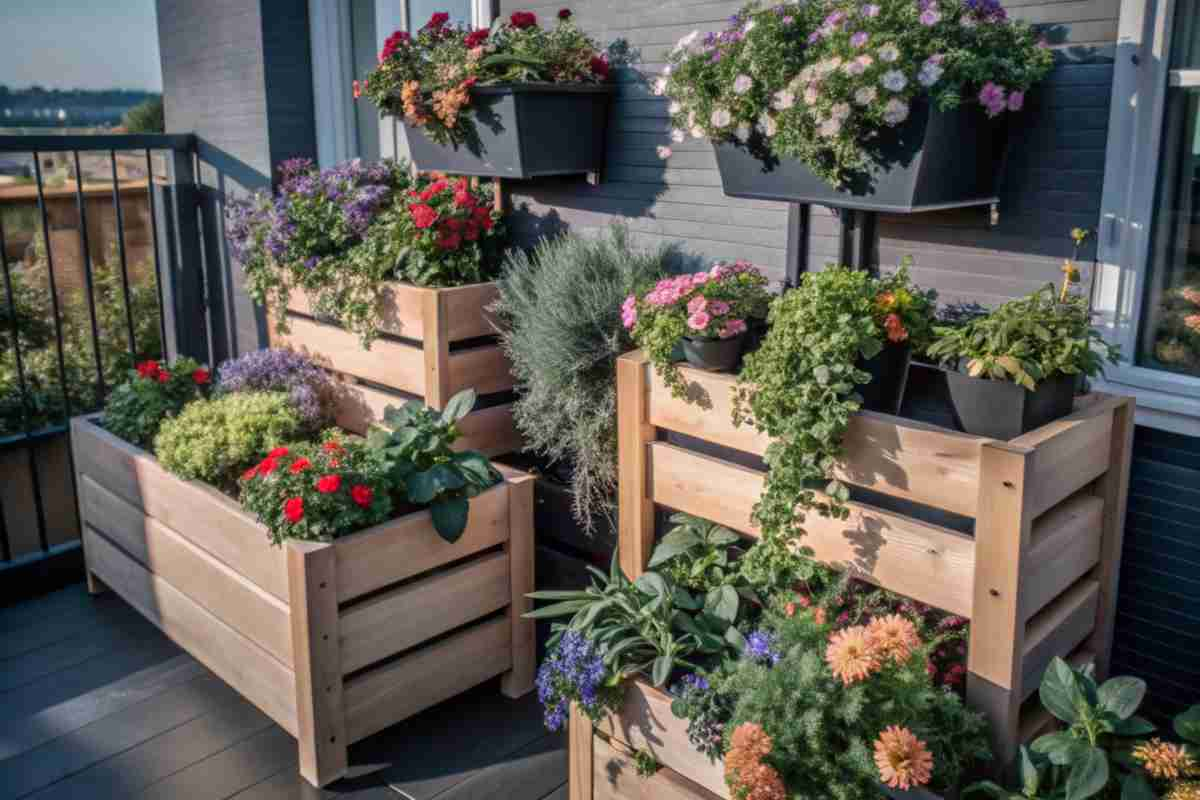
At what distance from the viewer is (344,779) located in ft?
8.01

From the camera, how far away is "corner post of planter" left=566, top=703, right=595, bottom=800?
212cm

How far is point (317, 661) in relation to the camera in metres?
2.34

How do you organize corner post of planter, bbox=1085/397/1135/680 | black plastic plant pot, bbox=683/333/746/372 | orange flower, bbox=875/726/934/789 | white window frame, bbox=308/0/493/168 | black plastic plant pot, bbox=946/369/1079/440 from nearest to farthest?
orange flower, bbox=875/726/934/789 < black plastic plant pot, bbox=946/369/1079/440 < corner post of planter, bbox=1085/397/1135/680 < black plastic plant pot, bbox=683/333/746/372 < white window frame, bbox=308/0/493/168

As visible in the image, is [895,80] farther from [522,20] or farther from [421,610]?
[421,610]

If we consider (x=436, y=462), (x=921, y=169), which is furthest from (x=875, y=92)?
(x=436, y=462)

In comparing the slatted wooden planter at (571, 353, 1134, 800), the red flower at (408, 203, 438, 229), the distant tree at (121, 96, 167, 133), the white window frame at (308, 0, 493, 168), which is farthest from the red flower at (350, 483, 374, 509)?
the distant tree at (121, 96, 167, 133)

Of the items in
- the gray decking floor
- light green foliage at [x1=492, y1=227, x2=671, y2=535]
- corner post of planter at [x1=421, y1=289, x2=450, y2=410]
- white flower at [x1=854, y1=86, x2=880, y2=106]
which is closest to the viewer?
white flower at [x1=854, y1=86, x2=880, y2=106]

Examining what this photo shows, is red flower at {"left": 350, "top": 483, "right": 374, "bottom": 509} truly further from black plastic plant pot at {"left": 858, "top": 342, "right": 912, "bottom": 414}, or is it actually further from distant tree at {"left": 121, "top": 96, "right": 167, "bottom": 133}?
distant tree at {"left": 121, "top": 96, "right": 167, "bottom": 133}

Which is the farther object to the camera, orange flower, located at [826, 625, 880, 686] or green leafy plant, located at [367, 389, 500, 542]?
green leafy plant, located at [367, 389, 500, 542]

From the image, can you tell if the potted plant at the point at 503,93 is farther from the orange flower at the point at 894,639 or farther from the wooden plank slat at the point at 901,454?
the orange flower at the point at 894,639

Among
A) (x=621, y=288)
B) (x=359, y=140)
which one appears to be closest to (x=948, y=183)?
(x=621, y=288)

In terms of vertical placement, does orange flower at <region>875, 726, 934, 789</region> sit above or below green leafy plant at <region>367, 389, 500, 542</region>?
below

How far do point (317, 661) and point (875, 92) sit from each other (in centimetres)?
168

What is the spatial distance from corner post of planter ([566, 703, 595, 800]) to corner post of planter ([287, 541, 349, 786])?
58 cm
